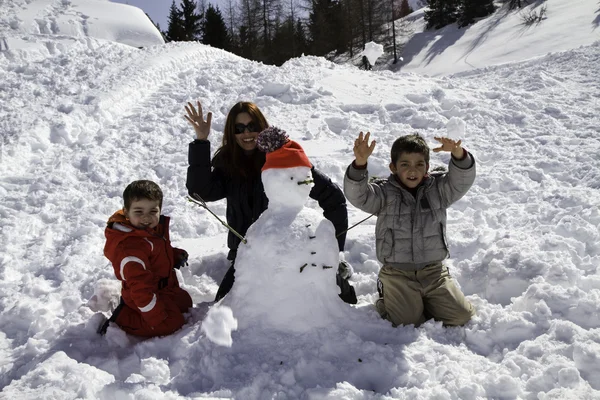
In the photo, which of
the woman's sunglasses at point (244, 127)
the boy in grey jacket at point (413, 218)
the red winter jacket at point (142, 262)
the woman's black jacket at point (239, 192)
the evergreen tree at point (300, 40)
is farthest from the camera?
the evergreen tree at point (300, 40)

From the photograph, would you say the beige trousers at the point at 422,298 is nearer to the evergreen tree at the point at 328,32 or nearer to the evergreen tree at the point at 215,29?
the evergreen tree at the point at 215,29

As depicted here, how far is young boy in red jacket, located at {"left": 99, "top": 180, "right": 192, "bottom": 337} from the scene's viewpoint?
274cm

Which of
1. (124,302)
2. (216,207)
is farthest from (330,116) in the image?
(124,302)

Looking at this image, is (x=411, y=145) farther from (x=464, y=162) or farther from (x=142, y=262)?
(x=142, y=262)

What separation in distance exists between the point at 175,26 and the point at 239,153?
1066 inches

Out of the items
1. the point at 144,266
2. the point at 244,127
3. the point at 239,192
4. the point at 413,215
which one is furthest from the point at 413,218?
the point at 144,266

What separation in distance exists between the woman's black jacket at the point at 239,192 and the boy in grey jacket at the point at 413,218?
0.26m

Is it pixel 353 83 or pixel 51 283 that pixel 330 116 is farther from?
pixel 51 283

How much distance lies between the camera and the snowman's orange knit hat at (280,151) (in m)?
2.58

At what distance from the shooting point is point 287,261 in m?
2.51

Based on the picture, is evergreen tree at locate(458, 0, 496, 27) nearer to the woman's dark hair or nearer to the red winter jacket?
the woman's dark hair

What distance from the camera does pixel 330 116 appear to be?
23.8 feet

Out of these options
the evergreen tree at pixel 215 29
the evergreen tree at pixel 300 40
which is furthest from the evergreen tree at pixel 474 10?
the evergreen tree at pixel 215 29

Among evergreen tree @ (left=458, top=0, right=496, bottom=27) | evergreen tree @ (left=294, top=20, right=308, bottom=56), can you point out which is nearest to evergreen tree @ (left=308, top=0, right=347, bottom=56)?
evergreen tree @ (left=294, top=20, right=308, bottom=56)
